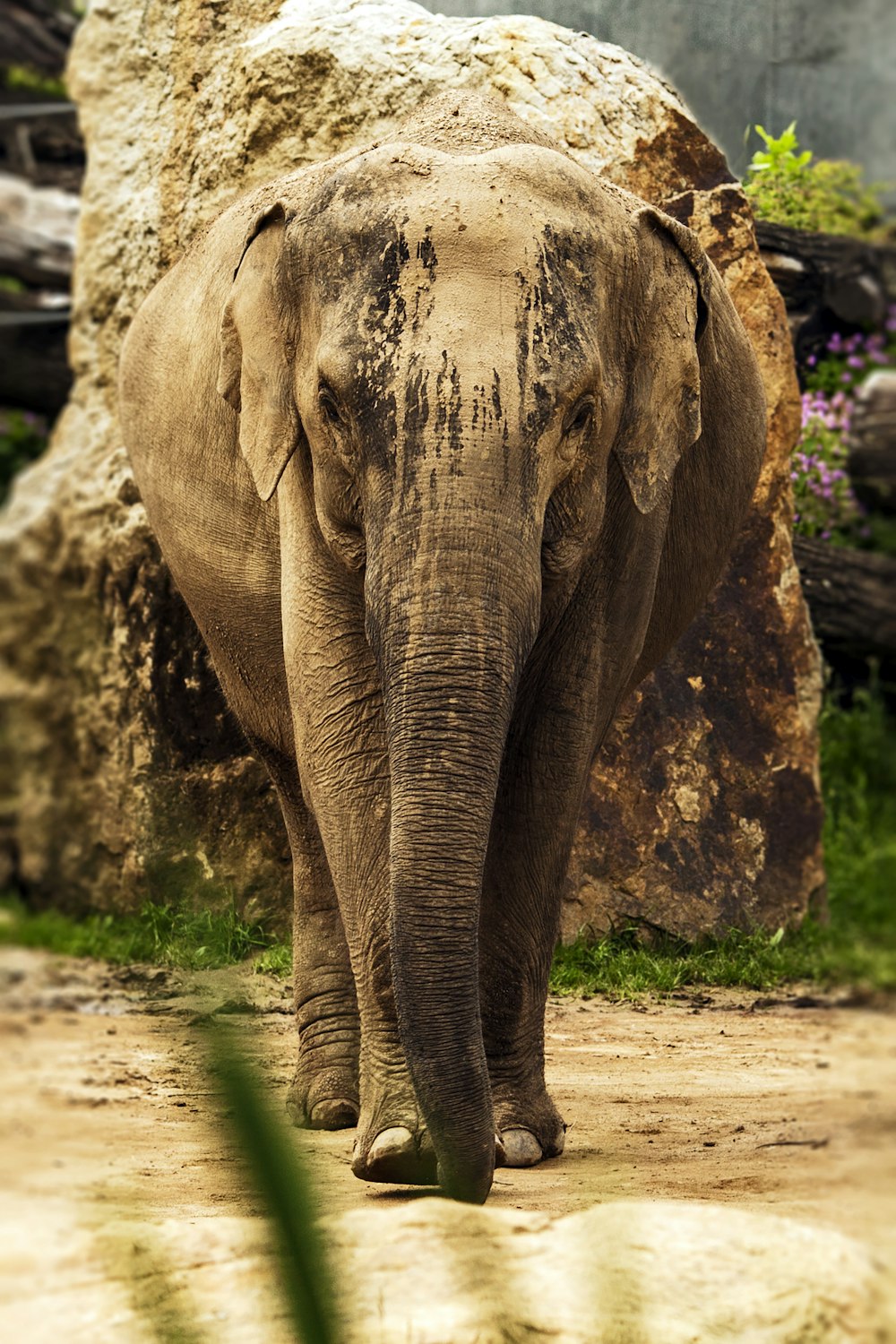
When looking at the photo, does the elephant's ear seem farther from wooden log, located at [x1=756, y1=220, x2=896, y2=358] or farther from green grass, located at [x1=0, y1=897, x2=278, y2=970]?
green grass, located at [x1=0, y1=897, x2=278, y2=970]

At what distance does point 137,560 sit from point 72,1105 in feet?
9.21

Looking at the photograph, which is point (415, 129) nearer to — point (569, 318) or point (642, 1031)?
point (569, 318)

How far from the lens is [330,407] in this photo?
3.05 meters

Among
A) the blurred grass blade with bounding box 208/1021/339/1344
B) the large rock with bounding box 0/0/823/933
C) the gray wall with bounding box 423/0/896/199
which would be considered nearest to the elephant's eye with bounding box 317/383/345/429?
the gray wall with bounding box 423/0/896/199

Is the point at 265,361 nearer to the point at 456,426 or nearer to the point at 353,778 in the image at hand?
the point at 456,426

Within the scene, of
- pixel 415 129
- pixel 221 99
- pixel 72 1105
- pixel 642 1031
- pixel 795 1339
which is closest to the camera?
pixel 795 1339

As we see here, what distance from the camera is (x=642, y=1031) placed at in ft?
13.9

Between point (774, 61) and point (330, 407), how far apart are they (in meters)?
1.21

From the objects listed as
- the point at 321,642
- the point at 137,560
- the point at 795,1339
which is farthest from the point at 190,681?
the point at 795,1339

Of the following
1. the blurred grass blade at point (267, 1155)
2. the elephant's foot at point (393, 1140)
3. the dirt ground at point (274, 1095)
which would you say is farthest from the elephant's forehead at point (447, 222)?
the blurred grass blade at point (267, 1155)

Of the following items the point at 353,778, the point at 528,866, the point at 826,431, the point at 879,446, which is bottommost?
the point at 528,866

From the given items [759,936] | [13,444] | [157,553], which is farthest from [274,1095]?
[157,553]

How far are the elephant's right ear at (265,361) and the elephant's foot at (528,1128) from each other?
4.03ft

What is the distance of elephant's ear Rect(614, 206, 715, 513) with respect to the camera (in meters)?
3.31
